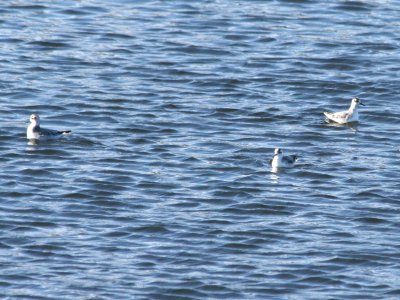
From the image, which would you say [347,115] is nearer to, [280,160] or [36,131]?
[280,160]

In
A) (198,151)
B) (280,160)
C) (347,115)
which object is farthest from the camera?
(347,115)

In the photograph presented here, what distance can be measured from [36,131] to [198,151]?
342cm

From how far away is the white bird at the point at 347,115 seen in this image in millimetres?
29859

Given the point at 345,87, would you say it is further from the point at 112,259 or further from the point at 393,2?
the point at 112,259

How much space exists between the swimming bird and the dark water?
273mm

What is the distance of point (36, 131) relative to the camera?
28062mm

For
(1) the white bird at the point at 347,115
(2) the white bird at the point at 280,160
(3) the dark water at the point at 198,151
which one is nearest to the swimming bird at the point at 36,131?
(3) the dark water at the point at 198,151

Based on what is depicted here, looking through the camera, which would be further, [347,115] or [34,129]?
[347,115]

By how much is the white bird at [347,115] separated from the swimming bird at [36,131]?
614 cm

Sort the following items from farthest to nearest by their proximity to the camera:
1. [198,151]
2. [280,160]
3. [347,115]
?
1. [347,115]
2. [198,151]
3. [280,160]

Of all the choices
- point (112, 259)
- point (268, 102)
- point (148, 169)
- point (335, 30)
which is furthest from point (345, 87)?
point (112, 259)

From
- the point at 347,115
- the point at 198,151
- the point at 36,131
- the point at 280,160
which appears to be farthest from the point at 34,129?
the point at 347,115

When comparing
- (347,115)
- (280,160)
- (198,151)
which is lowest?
(198,151)

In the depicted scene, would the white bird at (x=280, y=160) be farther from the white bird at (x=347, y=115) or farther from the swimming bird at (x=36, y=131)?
the swimming bird at (x=36, y=131)
